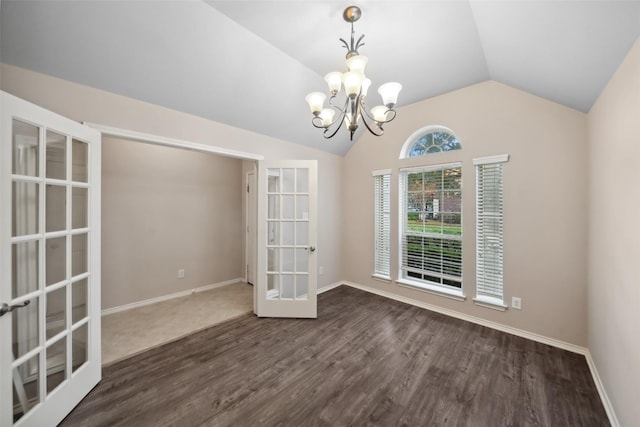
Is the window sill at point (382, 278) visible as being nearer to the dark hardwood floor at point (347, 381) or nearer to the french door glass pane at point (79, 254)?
the dark hardwood floor at point (347, 381)

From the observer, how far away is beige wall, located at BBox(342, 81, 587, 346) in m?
2.36

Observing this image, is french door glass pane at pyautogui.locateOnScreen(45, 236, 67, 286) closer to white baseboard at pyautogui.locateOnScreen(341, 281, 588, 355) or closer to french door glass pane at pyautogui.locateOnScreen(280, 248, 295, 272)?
french door glass pane at pyautogui.locateOnScreen(280, 248, 295, 272)

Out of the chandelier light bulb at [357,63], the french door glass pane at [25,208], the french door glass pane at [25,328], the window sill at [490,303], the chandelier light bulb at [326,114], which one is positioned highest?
the chandelier light bulb at [357,63]

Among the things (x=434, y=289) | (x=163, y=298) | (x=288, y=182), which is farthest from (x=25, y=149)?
(x=434, y=289)

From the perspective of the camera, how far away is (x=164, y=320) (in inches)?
118

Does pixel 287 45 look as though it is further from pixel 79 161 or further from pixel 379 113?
pixel 79 161

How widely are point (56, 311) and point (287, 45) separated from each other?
113 inches

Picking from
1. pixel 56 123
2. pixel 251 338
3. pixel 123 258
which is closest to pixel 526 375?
pixel 251 338

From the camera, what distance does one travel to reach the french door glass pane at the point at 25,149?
1349 mm

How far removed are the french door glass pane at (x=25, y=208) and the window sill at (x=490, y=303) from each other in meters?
4.15

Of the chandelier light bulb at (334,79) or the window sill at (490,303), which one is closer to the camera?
the chandelier light bulb at (334,79)

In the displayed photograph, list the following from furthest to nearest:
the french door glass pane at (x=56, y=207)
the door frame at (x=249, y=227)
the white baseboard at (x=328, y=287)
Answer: the door frame at (x=249, y=227) → the white baseboard at (x=328, y=287) → the french door glass pane at (x=56, y=207)

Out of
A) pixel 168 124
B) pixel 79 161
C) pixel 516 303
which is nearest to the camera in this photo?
pixel 79 161

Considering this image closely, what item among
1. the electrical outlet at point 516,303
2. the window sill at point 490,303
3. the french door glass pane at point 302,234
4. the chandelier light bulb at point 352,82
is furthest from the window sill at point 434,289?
the chandelier light bulb at point 352,82
